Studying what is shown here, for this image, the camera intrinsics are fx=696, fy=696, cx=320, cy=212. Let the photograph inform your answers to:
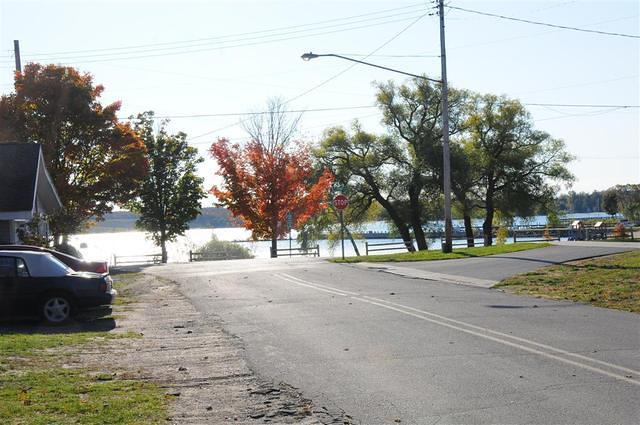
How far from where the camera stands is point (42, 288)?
44.6ft

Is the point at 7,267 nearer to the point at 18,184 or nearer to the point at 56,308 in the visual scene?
the point at 56,308

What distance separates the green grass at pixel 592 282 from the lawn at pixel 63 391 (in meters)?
10.00

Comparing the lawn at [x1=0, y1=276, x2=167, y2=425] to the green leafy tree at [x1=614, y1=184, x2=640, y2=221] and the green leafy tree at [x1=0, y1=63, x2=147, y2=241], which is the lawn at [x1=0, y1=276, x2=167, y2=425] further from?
the green leafy tree at [x1=614, y1=184, x2=640, y2=221]

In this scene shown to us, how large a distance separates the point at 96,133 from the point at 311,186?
53.9ft

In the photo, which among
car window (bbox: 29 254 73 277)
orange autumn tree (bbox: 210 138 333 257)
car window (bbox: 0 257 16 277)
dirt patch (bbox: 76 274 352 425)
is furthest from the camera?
orange autumn tree (bbox: 210 138 333 257)

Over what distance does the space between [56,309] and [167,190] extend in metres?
39.9

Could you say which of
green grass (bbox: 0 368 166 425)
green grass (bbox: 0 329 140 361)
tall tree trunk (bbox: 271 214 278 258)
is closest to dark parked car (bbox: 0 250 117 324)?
green grass (bbox: 0 329 140 361)

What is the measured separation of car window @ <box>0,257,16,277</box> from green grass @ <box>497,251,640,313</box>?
11496 millimetres

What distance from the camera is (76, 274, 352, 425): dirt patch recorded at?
6.78 m

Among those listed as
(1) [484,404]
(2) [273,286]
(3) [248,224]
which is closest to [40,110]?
(3) [248,224]

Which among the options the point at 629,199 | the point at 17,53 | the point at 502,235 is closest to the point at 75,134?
the point at 17,53

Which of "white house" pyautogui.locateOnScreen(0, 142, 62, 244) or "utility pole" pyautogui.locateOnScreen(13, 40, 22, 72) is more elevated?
"utility pole" pyautogui.locateOnScreen(13, 40, 22, 72)

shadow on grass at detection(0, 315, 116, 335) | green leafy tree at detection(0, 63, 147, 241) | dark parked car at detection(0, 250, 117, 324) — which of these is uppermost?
green leafy tree at detection(0, 63, 147, 241)

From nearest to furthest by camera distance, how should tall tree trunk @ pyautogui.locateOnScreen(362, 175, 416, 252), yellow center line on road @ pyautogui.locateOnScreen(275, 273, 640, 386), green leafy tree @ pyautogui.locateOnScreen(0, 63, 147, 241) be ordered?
yellow center line on road @ pyautogui.locateOnScreen(275, 273, 640, 386)
green leafy tree @ pyautogui.locateOnScreen(0, 63, 147, 241)
tall tree trunk @ pyautogui.locateOnScreen(362, 175, 416, 252)
